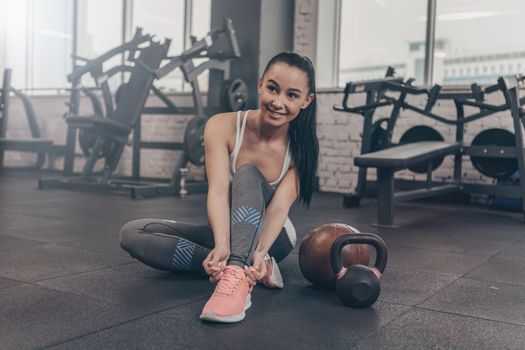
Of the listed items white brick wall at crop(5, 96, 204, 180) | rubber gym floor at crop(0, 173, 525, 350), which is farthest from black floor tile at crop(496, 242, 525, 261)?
white brick wall at crop(5, 96, 204, 180)

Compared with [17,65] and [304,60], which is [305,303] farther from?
[17,65]

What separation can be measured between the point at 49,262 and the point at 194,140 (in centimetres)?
261

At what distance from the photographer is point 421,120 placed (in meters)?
4.68

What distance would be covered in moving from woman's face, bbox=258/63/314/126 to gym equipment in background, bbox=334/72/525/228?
1.63 metres

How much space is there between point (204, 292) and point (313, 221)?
5.67 feet

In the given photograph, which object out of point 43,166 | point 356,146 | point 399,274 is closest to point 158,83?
point 43,166

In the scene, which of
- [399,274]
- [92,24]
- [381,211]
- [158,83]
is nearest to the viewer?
[399,274]

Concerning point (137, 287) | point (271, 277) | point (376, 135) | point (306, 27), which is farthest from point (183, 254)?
point (306, 27)

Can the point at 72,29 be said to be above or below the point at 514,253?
above

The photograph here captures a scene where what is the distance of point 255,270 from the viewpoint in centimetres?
144

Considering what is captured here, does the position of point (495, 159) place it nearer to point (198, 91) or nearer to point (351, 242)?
point (198, 91)

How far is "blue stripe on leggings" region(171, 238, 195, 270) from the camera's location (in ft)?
5.73

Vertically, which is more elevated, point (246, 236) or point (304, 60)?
point (304, 60)

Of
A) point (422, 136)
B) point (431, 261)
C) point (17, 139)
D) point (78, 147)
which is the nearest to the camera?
point (431, 261)
